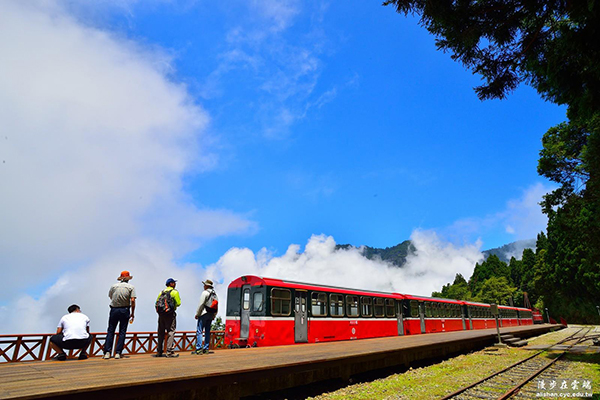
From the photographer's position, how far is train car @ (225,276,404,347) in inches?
492

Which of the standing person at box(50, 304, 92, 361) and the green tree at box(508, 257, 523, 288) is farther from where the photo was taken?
the green tree at box(508, 257, 523, 288)

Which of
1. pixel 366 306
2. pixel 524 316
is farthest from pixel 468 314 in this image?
pixel 524 316

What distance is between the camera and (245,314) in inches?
514

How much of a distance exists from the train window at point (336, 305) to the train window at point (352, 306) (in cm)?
48

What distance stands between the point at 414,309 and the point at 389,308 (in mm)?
3241

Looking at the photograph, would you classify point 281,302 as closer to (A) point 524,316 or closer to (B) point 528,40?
(B) point 528,40

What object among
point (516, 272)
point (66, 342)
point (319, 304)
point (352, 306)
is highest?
point (516, 272)

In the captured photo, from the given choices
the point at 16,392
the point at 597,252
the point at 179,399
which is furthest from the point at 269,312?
the point at 597,252

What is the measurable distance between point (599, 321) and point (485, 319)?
3604cm

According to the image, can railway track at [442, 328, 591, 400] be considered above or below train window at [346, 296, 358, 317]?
below

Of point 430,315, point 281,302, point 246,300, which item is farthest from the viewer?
point 430,315

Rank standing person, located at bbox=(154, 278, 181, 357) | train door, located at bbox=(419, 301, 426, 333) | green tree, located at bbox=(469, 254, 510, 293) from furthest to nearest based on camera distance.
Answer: green tree, located at bbox=(469, 254, 510, 293), train door, located at bbox=(419, 301, 426, 333), standing person, located at bbox=(154, 278, 181, 357)

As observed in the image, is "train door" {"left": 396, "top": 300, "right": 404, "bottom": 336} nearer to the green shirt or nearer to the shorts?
the green shirt

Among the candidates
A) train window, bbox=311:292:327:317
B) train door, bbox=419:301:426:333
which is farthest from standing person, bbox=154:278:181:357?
train door, bbox=419:301:426:333
